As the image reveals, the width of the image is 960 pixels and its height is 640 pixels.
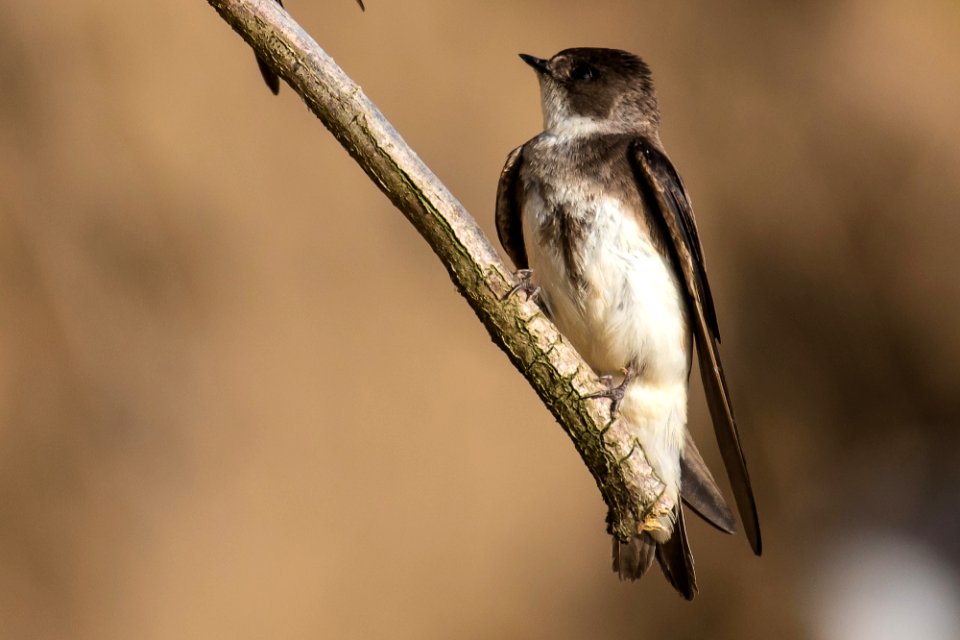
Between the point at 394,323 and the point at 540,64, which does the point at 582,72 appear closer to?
the point at 540,64

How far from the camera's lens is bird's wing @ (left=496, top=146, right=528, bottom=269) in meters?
3.14

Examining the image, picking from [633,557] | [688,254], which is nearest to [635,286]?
[688,254]

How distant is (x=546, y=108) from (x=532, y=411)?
1.72 m

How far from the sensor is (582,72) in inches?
133

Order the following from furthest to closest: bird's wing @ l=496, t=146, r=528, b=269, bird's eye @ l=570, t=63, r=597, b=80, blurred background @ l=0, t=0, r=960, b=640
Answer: blurred background @ l=0, t=0, r=960, b=640 < bird's eye @ l=570, t=63, r=597, b=80 < bird's wing @ l=496, t=146, r=528, b=269

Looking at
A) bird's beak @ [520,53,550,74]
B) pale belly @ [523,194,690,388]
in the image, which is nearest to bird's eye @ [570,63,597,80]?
bird's beak @ [520,53,550,74]

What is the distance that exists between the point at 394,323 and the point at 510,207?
1638 millimetres

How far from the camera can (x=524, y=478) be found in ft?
15.7

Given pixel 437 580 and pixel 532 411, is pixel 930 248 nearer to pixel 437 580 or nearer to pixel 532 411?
pixel 532 411

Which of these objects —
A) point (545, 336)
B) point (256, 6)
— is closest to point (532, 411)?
point (545, 336)

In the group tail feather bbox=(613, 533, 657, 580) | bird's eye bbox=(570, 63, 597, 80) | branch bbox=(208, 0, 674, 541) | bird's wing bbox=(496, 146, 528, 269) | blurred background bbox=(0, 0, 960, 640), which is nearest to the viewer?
branch bbox=(208, 0, 674, 541)

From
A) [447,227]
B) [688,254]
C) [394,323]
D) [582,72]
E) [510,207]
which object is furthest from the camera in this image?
[394,323]

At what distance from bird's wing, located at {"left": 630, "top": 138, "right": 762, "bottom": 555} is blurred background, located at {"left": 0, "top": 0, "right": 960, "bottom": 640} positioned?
1.81 meters

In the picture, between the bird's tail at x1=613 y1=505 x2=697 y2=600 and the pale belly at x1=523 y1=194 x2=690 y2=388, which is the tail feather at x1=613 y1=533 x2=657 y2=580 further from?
the pale belly at x1=523 y1=194 x2=690 y2=388
